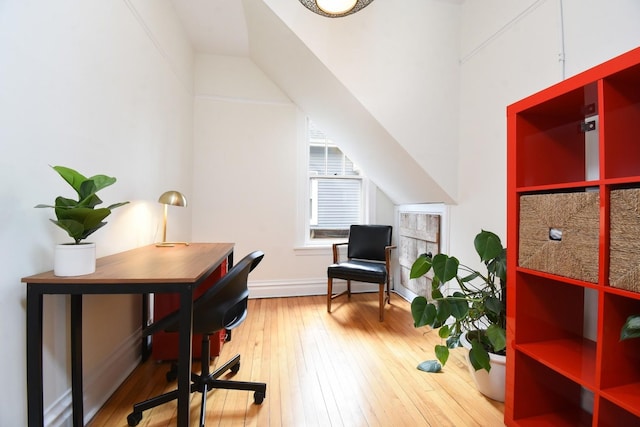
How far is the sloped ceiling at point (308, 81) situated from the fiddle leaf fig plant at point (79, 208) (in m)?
1.80

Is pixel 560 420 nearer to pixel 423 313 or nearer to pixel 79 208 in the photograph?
pixel 423 313

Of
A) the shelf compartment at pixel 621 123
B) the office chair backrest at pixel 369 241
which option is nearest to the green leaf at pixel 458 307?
the shelf compartment at pixel 621 123

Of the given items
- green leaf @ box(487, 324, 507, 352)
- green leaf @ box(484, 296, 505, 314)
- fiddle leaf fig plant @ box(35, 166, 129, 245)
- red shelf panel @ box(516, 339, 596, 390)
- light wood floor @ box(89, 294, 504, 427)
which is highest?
fiddle leaf fig plant @ box(35, 166, 129, 245)

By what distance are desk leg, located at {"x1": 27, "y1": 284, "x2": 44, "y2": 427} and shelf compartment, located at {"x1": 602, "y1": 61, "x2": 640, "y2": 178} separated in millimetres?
2036

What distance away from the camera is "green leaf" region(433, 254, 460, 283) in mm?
1527

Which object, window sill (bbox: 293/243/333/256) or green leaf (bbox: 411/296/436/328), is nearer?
green leaf (bbox: 411/296/436/328)

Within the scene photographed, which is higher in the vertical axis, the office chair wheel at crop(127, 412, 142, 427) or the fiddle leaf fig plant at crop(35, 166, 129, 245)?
the fiddle leaf fig plant at crop(35, 166, 129, 245)

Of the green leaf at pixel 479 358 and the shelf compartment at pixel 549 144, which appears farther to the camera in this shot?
the green leaf at pixel 479 358

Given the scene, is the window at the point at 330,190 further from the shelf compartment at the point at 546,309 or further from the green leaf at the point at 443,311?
the shelf compartment at the point at 546,309

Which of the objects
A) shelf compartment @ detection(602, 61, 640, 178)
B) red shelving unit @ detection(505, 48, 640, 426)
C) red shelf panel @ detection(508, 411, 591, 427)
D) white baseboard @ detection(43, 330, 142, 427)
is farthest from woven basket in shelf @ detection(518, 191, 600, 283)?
white baseboard @ detection(43, 330, 142, 427)

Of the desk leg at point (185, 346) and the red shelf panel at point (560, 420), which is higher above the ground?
the desk leg at point (185, 346)

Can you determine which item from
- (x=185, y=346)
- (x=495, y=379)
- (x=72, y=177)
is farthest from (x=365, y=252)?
(x=72, y=177)

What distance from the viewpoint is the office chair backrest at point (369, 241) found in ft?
10.4

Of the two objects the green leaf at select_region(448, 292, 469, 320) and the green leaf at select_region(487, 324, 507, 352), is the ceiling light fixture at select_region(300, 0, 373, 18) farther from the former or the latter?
the green leaf at select_region(487, 324, 507, 352)
